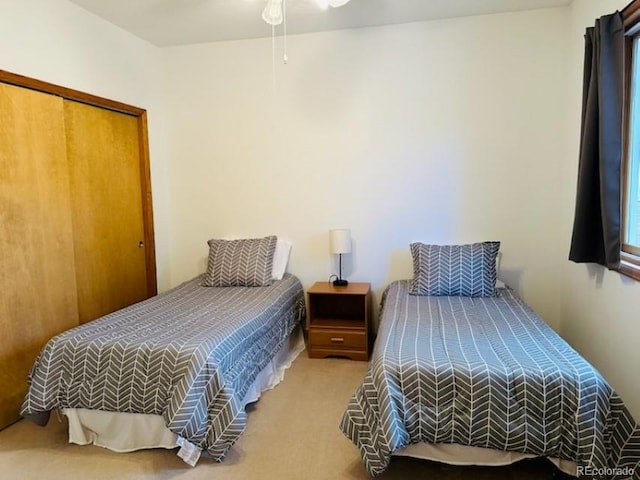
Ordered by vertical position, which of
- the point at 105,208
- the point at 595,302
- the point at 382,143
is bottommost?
the point at 595,302

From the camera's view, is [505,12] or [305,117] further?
[305,117]

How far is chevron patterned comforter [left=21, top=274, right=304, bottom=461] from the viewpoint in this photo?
6.60 ft

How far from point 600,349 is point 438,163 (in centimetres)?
171

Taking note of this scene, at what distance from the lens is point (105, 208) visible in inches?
126

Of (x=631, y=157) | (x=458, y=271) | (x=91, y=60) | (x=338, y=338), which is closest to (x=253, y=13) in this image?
(x=91, y=60)

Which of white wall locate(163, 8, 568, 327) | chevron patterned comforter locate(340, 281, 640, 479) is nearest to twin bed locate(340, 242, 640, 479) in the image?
chevron patterned comforter locate(340, 281, 640, 479)

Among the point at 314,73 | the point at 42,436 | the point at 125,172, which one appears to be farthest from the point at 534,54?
the point at 42,436

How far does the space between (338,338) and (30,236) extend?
2.20 m

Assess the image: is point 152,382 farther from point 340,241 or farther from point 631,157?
point 631,157

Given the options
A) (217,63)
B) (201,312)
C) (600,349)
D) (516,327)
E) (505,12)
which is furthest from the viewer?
(217,63)

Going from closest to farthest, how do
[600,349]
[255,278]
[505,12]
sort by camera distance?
1. [600,349]
2. [505,12]
3. [255,278]

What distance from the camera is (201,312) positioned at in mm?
2689

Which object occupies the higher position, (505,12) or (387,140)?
(505,12)

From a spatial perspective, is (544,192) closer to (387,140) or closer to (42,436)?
(387,140)
